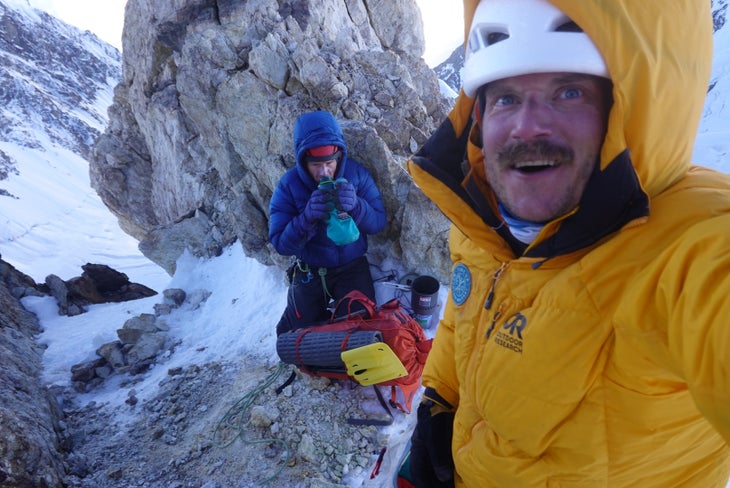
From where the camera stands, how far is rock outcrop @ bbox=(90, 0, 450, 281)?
4.87 m

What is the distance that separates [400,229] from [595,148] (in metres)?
3.78

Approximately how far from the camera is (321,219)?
4.00 metres

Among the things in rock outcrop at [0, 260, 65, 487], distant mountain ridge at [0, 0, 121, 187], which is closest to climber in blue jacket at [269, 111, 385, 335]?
rock outcrop at [0, 260, 65, 487]

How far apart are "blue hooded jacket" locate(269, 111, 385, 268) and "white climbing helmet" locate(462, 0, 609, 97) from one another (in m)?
2.79

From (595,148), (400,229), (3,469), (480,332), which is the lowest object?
(3,469)

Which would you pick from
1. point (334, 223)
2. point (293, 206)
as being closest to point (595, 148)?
point (334, 223)

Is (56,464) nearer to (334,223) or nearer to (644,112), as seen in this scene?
(334,223)

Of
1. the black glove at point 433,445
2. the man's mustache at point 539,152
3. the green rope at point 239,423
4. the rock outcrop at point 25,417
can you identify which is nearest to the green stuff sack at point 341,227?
the green rope at point 239,423

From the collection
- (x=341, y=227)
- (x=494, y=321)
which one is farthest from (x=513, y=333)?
(x=341, y=227)

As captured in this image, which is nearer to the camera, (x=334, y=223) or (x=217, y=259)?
(x=334, y=223)

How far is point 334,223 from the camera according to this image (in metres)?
3.86

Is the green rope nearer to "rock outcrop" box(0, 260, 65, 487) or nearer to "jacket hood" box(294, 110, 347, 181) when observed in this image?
"rock outcrop" box(0, 260, 65, 487)

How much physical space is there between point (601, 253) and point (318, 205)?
3057 millimetres

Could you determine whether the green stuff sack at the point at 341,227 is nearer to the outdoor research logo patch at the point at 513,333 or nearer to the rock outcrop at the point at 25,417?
the outdoor research logo patch at the point at 513,333
